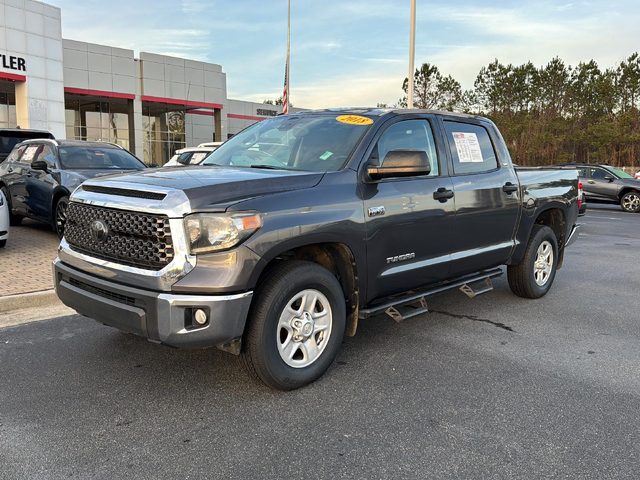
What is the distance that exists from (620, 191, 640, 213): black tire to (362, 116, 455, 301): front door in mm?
16853

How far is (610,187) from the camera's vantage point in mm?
19250

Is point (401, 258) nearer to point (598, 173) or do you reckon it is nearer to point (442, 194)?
point (442, 194)

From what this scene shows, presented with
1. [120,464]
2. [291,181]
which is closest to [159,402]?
[120,464]

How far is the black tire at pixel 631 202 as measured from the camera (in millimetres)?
18672

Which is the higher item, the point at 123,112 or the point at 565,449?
the point at 123,112

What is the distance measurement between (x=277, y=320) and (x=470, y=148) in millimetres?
2795

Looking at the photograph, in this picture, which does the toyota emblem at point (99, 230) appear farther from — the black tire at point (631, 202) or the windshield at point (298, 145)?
the black tire at point (631, 202)

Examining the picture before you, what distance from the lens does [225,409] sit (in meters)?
3.43

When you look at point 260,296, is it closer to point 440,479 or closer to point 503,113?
point 440,479

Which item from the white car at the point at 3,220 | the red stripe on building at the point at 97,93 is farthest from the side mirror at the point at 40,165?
the red stripe on building at the point at 97,93

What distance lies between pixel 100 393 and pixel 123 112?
35.6 metres

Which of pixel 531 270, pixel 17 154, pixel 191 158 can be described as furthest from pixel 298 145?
pixel 17 154

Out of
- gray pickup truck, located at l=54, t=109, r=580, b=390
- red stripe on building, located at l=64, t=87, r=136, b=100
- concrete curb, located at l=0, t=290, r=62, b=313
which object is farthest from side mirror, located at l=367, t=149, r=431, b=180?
red stripe on building, located at l=64, t=87, r=136, b=100

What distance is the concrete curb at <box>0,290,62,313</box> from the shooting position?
220 inches
